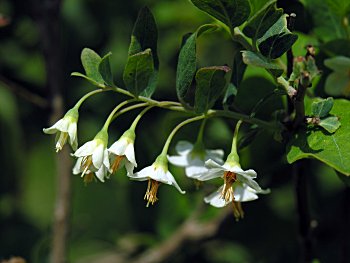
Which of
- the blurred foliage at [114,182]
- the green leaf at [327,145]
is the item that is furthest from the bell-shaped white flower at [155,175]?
the blurred foliage at [114,182]

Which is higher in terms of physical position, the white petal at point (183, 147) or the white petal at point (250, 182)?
the white petal at point (250, 182)

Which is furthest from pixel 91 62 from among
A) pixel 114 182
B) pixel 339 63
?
pixel 114 182

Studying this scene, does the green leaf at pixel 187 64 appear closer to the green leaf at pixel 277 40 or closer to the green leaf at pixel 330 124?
the green leaf at pixel 277 40

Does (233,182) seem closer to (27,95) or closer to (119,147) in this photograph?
(119,147)

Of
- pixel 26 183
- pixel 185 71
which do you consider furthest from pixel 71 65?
pixel 185 71

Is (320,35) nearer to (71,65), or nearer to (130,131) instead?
(130,131)

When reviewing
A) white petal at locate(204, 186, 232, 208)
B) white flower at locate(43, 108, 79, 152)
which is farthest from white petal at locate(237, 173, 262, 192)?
white flower at locate(43, 108, 79, 152)

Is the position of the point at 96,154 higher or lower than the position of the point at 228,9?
lower
